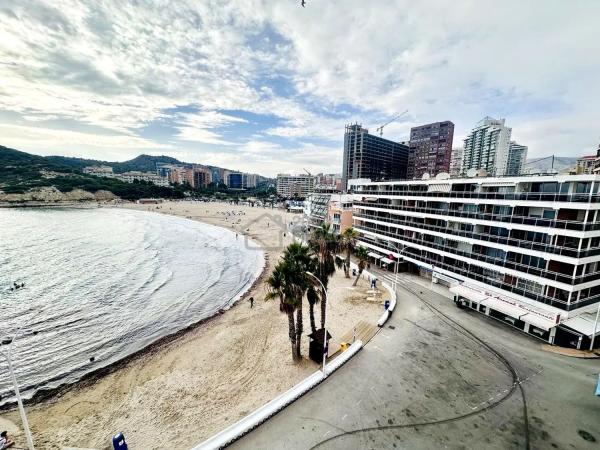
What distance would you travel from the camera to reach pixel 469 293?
3112cm

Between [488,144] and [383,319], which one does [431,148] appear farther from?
[383,319]

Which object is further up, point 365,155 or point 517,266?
point 365,155

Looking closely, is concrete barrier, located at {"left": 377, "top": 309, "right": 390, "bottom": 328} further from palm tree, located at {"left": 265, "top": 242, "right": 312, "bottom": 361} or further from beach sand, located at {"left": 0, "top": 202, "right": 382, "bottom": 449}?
palm tree, located at {"left": 265, "top": 242, "right": 312, "bottom": 361}

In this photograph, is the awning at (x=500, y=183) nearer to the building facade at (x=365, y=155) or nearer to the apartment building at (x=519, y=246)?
the apartment building at (x=519, y=246)

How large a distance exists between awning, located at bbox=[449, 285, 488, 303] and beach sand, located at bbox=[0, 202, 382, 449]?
9.92 m

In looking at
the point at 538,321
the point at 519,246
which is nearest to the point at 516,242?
the point at 519,246

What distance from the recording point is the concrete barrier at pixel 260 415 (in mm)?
13110

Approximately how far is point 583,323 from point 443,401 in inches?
688

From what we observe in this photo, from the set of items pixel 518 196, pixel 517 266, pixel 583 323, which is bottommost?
pixel 583 323

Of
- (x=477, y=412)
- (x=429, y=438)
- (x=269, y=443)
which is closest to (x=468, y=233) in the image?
(x=477, y=412)

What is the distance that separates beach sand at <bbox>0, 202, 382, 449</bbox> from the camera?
17922 mm

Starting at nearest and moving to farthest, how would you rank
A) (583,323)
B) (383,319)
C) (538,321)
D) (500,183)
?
(583,323) < (538,321) < (383,319) < (500,183)

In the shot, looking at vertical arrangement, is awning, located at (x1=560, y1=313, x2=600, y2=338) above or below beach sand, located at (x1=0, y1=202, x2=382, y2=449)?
above

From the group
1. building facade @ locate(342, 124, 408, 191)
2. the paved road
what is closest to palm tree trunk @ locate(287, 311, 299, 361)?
the paved road
